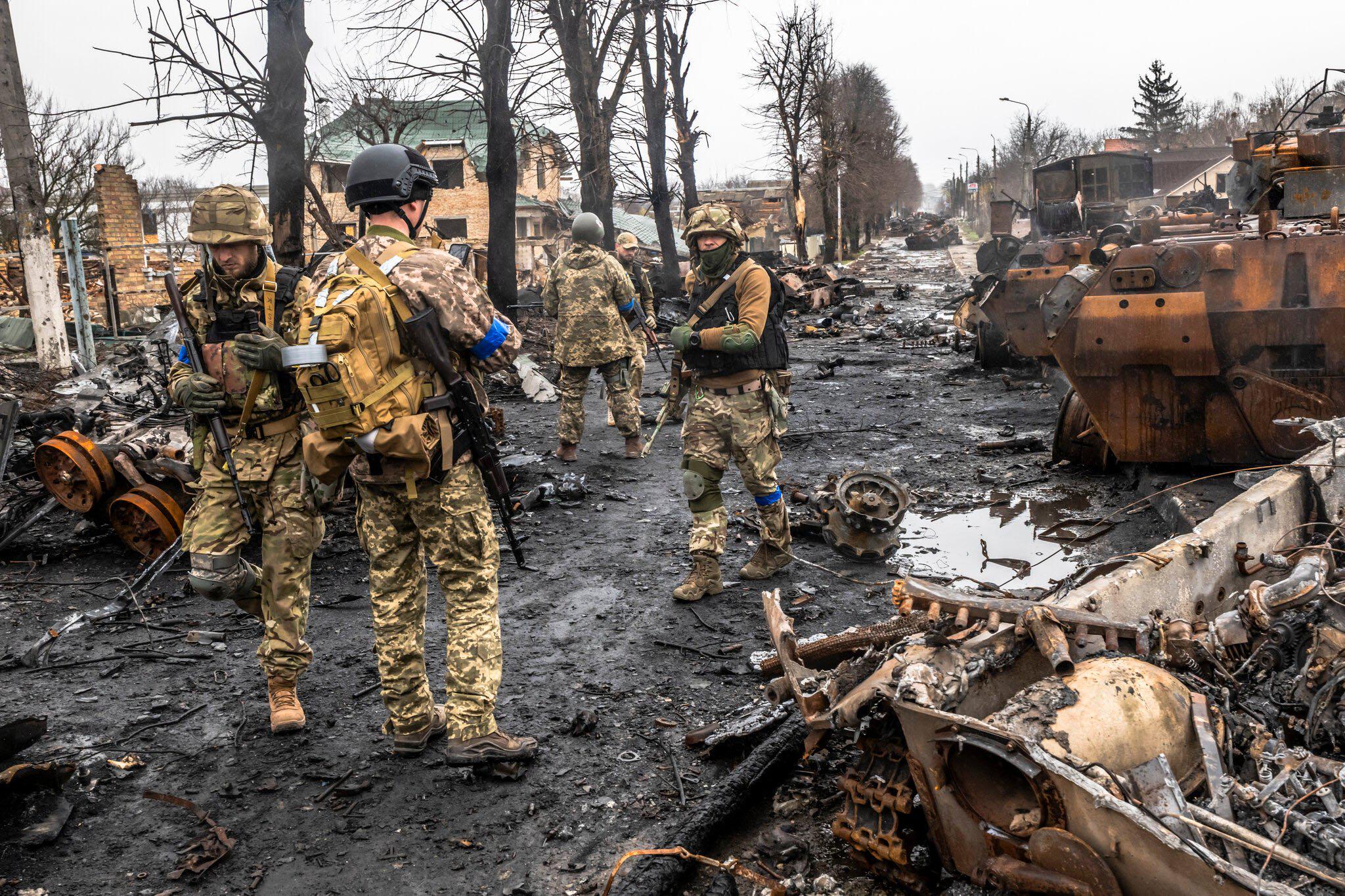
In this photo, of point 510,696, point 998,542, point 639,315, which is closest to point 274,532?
point 510,696

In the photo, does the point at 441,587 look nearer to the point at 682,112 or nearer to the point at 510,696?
the point at 510,696

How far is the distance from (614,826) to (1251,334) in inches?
189

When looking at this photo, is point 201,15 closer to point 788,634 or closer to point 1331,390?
point 788,634

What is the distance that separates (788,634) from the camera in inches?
127

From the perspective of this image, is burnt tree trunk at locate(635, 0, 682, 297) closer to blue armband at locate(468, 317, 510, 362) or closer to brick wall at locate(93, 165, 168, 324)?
brick wall at locate(93, 165, 168, 324)

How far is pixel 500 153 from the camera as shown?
13.3 metres

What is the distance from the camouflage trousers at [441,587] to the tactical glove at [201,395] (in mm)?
849

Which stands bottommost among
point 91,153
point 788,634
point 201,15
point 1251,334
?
point 788,634

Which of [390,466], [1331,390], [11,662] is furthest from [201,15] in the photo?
[1331,390]

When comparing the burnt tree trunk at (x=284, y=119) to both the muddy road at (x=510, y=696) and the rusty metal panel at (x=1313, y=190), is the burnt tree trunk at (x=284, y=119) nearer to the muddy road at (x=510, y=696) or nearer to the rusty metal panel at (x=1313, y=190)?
the muddy road at (x=510, y=696)

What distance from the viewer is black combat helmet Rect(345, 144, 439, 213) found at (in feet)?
11.6

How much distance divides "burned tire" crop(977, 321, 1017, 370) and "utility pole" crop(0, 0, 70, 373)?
10.7 meters

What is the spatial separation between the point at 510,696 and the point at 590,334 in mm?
4905

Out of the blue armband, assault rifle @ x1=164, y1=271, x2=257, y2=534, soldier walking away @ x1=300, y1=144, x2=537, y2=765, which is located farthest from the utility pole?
the blue armband
